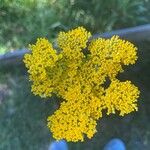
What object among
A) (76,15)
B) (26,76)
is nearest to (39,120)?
(26,76)

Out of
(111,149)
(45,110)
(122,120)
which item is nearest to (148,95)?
(122,120)

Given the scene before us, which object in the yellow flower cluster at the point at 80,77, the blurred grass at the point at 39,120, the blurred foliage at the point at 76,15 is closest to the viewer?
the yellow flower cluster at the point at 80,77

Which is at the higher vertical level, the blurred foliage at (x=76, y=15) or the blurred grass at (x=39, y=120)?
the blurred foliage at (x=76, y=15)

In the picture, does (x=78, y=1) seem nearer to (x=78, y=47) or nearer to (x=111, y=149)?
(x=78, y=47)

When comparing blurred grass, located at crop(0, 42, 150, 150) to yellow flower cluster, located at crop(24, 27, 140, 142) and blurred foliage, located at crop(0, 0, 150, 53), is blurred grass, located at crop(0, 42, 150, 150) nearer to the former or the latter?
blurred foliage, located at crop(0, 0, 150, 53)

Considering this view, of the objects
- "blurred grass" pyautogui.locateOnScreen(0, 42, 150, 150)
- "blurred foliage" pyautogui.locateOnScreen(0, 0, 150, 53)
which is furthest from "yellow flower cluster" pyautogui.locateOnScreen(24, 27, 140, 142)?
"blurred grass" pyautogui.locateOnScreen(0, 42, 150, 150)

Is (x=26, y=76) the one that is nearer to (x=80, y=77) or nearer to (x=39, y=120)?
(x=39, y=120)

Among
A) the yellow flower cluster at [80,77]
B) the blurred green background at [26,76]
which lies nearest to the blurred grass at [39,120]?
the blurred green background at [26,76]

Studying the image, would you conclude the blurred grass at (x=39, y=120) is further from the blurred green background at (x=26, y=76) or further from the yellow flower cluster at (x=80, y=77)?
the yellow flower cluster at (x=80, y=77)
